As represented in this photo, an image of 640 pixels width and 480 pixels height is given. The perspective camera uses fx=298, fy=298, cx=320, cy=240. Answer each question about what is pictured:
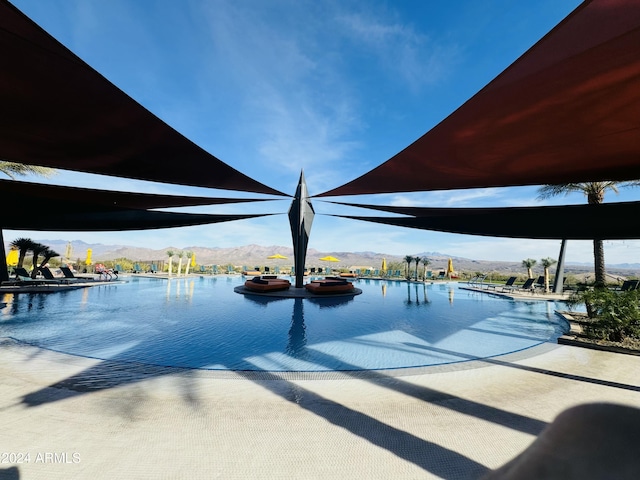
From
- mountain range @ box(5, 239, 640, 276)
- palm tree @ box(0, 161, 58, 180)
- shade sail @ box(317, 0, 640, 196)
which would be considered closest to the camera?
shade sail @ box(317, 0, 640, 196)

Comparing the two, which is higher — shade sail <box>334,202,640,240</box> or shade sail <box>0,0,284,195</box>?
shade sail <box>0,0,284,195</box>

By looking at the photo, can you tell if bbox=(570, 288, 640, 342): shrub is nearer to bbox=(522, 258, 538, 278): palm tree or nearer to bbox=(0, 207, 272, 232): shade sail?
bbox=(0, 207, 272, 232): shade sail

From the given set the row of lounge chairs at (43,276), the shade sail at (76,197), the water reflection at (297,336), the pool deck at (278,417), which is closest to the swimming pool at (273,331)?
the water reflection at (297,336)

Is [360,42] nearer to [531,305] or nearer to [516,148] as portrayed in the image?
[516,148]

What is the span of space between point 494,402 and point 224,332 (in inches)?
237

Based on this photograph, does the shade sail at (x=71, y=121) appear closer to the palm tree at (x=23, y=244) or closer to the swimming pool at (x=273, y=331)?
the swimming pool at (x=273, y=331)

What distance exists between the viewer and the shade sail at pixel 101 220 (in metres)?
10.6

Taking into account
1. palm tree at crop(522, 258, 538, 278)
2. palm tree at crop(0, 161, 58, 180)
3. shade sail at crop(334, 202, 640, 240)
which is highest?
palm tree at crop(0, 161, 58, 180)

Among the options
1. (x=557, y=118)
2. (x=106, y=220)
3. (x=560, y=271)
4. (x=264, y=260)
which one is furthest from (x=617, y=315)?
(x=264, y=260)

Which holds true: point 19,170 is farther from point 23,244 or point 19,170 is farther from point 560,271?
point 560,271

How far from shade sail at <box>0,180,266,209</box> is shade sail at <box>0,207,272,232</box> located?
1.15 metres

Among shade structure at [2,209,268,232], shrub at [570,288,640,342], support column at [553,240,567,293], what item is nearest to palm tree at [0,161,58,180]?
shade structure at [2,209,268,232]

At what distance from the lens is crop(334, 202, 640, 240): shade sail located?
24.7 ft

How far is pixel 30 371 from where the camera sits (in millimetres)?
4289
